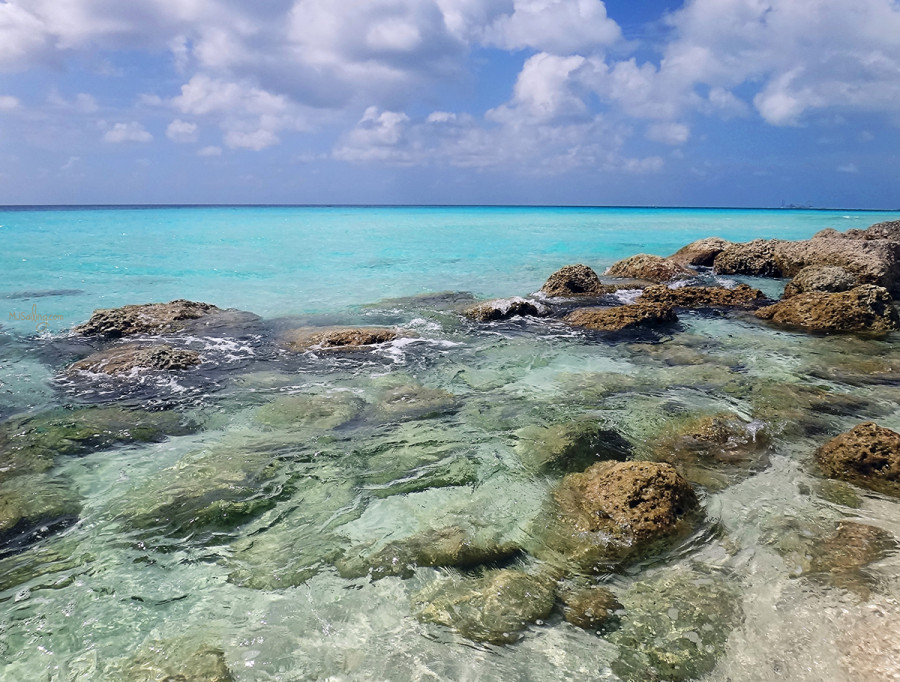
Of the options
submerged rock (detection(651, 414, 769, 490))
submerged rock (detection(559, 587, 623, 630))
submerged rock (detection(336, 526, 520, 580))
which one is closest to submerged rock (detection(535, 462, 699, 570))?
submerged rock (detection(559, 587, 623, 630))

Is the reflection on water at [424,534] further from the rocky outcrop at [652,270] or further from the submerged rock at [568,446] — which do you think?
the rocky outcrop at [652,270]

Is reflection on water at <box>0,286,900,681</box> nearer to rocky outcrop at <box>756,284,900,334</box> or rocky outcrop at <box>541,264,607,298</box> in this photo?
rocky outcrop at <box>756,284,900,334</box>

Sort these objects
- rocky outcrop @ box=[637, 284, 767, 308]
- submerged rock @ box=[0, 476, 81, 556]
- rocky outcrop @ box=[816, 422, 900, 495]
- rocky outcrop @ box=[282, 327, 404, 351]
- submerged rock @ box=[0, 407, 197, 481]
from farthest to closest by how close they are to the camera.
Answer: rocky outcrop @ box=[637, 284, 767, 308]
rocky outcrop @ box=[282, 327, 404, 351]
submerged rock @ box=[0, 407, 197, 481]
rocky outcrop @ box=[816, 422, 900, 495]
submerged rock @ box=[0, 476, 81, 556]

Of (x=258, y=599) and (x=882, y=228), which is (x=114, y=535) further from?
(x=882, y=228)

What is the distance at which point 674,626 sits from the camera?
358 centimetres

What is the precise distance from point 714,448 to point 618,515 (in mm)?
2038

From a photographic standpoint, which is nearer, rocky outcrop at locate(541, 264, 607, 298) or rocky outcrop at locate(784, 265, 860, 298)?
rocky outcrop at locate(784, 265, 860, 298)

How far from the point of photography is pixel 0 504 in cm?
491

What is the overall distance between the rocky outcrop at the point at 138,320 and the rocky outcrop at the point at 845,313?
43.0 feet

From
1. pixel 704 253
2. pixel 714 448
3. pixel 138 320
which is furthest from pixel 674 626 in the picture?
pixel 704 253

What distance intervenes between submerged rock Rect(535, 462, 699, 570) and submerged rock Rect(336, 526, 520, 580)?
44cm

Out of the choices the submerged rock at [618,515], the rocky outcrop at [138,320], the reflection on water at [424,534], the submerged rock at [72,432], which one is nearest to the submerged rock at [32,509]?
the reflection on water at [424,534]

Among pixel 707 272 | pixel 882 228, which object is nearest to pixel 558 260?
pixel 707 272

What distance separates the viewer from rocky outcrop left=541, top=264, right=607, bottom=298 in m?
15.2
